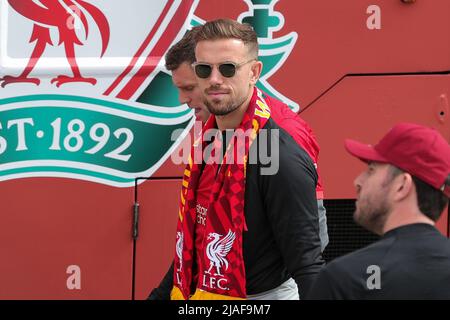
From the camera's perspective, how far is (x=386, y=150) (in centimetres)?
230

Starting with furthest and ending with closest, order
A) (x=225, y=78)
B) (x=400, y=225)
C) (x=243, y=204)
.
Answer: (x=225, y=78), (x=243, y=204), (x=400, y=225)

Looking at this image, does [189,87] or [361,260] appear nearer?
[361,260]

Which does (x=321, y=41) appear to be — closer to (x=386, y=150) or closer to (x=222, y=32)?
(x=222, y=32)

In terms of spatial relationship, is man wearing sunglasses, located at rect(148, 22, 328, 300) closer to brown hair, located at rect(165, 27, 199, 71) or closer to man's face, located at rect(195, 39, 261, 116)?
brown hair, located at rect(165, 27, 199, 71)

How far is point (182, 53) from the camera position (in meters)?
3.35

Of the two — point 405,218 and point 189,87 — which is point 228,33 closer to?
point 189,87

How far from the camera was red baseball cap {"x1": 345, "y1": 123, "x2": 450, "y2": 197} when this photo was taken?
2.23 meters

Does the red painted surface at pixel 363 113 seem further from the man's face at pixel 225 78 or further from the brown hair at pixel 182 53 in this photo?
the man's face at pixel 225 78

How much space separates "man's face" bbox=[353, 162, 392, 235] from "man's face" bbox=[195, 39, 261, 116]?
0.74 m

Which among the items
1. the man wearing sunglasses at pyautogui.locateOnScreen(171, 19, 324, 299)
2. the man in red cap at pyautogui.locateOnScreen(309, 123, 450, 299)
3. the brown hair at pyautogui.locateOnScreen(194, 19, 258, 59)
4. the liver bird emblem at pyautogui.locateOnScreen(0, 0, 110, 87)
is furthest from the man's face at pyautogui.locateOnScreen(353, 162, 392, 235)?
the liver bird emblem at pyautogui.locateOnScreen(0, 0, 110, 87)

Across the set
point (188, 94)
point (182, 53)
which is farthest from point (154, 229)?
point (182, 53)

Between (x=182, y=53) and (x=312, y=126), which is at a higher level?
(x=182, y=53)

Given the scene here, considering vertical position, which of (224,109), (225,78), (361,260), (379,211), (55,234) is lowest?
(55,234)

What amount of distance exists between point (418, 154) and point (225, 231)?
2.69 feet
